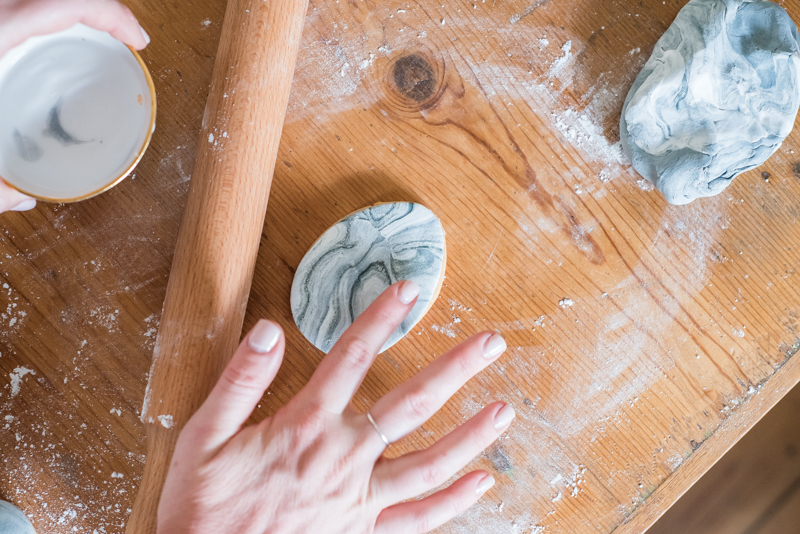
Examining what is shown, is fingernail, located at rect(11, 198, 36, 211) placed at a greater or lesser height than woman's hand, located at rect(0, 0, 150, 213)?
lesser

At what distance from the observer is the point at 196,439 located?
520mm

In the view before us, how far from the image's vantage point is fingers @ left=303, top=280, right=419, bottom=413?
536mm

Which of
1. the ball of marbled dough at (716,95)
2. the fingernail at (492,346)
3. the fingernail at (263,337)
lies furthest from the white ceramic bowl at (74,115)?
the ball of marbled dough at (716,95)

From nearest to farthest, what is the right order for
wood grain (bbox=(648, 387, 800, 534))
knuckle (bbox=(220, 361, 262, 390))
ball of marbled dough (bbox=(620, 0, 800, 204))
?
knuckle (bbox=(220, 361, 262, 390)) < ball of marbled dough (bbox=(620, 0, 800, 204)) < wood grain (bbox=(648, 387, 800, 534))

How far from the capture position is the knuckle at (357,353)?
54cm

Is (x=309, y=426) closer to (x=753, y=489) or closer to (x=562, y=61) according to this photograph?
(x=562, y=61)

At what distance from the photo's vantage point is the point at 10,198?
0.56 m

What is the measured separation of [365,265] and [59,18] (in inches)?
17.1

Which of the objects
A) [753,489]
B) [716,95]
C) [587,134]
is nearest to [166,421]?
[587,134]

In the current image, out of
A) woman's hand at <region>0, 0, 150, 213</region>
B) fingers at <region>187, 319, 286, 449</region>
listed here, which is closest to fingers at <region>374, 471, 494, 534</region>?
fingers at <region>187, 319, 286, 449</region>

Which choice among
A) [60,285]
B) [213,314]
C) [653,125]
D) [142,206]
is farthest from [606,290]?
[60,285]

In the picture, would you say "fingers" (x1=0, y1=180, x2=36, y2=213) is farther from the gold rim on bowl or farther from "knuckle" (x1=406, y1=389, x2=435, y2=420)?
"knuckle" (x1=406, y1=389, x2=435, y2=420)

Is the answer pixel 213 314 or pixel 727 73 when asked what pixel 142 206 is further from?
pixel 727 73

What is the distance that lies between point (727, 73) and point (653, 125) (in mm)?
104
